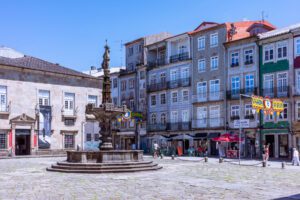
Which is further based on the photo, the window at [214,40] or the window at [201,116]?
the window at [201,116]

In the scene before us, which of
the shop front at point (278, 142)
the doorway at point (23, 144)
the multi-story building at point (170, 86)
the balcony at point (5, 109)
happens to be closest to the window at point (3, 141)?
the doorway at point (23, 144)

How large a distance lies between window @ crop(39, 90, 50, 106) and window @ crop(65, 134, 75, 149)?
151 inches

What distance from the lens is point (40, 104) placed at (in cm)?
4025

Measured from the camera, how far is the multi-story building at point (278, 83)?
Result: 36.6m

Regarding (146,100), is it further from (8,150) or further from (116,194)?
(116,194)

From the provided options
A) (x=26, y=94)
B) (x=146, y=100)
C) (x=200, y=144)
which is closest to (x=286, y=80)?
(x=200, y=144)

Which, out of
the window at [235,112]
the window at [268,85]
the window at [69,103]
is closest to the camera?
the window at [268,85]

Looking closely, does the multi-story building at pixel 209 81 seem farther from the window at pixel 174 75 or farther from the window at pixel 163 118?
the window at pixel 163 118

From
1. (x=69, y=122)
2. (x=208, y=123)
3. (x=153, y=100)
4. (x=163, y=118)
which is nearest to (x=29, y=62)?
(x=69, y=122)

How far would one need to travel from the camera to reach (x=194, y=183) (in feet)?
49.4

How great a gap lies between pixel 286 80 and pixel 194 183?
81.0ft

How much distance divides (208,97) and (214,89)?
41.9 inches

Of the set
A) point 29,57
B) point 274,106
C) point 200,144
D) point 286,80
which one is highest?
point 29,57

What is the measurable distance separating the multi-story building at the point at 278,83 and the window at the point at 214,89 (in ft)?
17.4
